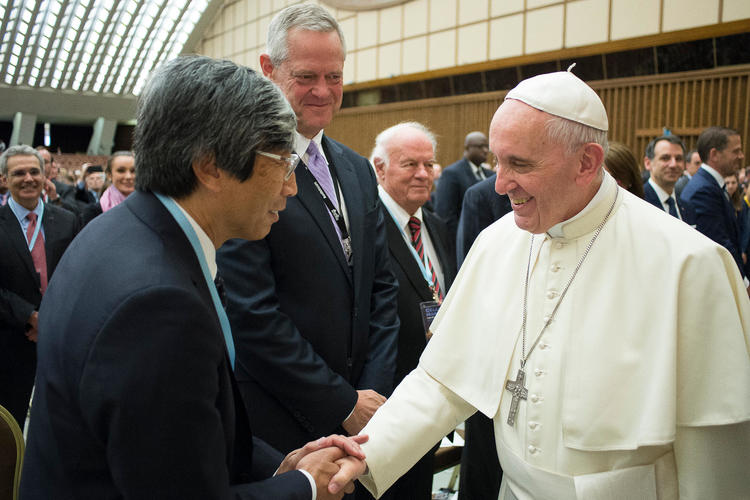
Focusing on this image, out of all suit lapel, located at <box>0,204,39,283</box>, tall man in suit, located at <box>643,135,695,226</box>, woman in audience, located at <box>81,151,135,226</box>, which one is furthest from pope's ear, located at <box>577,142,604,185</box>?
woman in audience, located at <box>81,151,135,226</box>

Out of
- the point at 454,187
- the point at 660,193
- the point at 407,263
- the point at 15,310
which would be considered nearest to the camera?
the point at 407,263

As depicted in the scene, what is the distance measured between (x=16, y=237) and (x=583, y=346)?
3760mm

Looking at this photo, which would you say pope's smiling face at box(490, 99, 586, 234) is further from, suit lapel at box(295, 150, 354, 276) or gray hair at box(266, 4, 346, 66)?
gray hair at box(266, 4, 346, 66)

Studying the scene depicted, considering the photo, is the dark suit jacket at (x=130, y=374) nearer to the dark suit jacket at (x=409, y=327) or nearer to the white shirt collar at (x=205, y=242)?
the white shirt collar at (x=205, y=242)

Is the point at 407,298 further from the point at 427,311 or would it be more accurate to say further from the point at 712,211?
the point at 712,211

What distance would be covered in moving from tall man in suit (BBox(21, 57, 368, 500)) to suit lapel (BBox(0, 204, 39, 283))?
316 cm

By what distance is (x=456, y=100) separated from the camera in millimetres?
12008

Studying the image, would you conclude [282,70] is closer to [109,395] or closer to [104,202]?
[109,395]

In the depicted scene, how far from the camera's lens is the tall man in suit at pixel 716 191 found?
480cm

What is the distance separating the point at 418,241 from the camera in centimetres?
328

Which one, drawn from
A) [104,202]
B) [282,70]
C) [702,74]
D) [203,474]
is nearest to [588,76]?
[702,74]

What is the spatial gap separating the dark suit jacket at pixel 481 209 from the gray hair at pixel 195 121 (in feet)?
8.86

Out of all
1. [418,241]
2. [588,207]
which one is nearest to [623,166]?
[418,241]

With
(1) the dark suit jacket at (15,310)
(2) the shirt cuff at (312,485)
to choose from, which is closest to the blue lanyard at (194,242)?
(2) the shirt cuff at (312,485)
